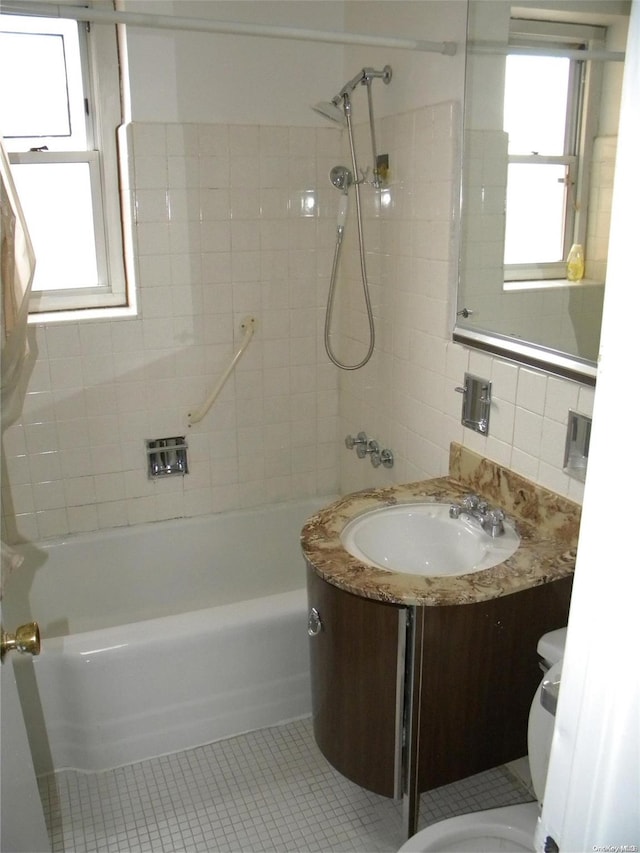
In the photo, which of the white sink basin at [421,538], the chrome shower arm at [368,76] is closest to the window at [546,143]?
the chrome shower arm at [368,76]

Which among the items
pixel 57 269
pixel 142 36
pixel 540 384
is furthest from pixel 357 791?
pixel 142 36

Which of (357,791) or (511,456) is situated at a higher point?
(511,456)

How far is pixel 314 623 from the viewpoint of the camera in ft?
5.77

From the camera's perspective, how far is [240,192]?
2570 mm

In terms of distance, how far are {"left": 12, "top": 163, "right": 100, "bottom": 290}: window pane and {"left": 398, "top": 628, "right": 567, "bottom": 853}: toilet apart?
206 cm

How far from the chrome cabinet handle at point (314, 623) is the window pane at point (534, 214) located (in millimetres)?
1045

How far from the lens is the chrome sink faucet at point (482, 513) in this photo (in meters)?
1.79

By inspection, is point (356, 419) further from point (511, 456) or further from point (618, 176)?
point (618, 176)

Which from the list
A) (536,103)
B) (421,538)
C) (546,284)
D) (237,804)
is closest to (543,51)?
(536,103)

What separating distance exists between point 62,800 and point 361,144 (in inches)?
88.8

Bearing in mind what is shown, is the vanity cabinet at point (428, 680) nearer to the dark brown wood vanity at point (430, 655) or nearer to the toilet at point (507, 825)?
the dark brown wood vanity at point (430, 655)

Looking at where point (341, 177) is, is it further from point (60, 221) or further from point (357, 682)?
point (357, 682)

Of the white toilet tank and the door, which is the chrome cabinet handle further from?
the door

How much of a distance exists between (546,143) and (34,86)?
175cm
